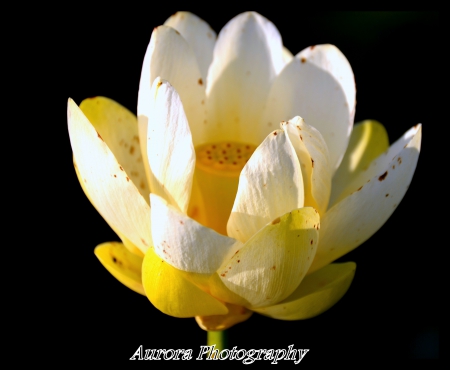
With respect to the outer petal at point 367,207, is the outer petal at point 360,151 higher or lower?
higher

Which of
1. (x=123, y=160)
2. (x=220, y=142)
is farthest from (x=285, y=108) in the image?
(x=123, y=160)

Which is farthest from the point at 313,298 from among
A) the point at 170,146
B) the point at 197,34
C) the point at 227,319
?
the point at 197,34

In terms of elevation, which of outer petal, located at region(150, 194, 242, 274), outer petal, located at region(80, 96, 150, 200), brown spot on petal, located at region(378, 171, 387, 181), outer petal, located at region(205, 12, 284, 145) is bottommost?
outer petal, located at region(150, 194, 242, 274)

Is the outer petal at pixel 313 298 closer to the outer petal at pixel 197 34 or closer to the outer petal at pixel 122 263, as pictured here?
the outer petal at pixel 122 263

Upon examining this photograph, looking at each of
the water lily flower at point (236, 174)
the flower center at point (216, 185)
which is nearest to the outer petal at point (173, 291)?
the water lily flower at point (236, 174)

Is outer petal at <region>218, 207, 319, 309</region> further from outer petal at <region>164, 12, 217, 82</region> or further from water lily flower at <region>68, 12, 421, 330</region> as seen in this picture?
outer petal at <region>164, 12, 217, 82</region>

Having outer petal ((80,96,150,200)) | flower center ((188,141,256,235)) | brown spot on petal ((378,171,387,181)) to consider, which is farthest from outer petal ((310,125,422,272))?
outer petal ((80,96,150,200))

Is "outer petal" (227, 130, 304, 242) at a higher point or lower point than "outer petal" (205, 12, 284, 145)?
lower

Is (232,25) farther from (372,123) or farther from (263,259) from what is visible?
(263,259)
